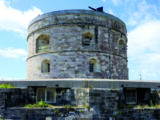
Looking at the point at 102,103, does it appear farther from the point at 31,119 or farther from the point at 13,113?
the point at 13,113

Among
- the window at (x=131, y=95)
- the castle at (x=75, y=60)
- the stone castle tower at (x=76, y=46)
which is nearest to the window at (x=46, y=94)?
the castle at (x=75, y=60)

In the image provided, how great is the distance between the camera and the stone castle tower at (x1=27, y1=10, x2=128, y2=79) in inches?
615

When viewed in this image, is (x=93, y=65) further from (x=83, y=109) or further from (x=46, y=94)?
(x=83, y=109)

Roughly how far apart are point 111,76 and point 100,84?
5.06 metres

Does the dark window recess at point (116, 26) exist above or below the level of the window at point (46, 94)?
above

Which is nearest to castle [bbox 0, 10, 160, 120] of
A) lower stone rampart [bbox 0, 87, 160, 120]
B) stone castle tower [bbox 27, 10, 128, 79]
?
stone castle tower [bbox 27, 10, 128, 79]

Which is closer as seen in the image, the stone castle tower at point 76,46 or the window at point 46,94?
the window at point 46,94

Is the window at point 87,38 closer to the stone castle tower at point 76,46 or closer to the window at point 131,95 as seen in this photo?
the stone castle tower at point 76,46

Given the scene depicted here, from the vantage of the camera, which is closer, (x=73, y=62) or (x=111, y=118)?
(x=111, y=118)

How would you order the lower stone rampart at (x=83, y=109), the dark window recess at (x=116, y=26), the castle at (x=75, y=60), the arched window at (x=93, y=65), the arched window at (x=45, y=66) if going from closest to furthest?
1. the lower stone rampart at (x=83, y=109)
2. the castle at (x=75, y=60)
3. the arched window at (x=93, y=65)
4. the arched window at (x=45, y=66)
5. the dark window recess at (x=116, y=26)

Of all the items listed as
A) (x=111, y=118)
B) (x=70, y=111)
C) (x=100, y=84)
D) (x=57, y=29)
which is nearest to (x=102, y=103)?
(x=111, y=118)

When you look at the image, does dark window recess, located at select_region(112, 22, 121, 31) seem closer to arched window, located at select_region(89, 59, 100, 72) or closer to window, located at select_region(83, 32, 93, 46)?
window, located at select_region(83, 32, 93, 46)

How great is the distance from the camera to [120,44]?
18.6 metres

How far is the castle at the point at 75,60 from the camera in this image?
11.3 m
